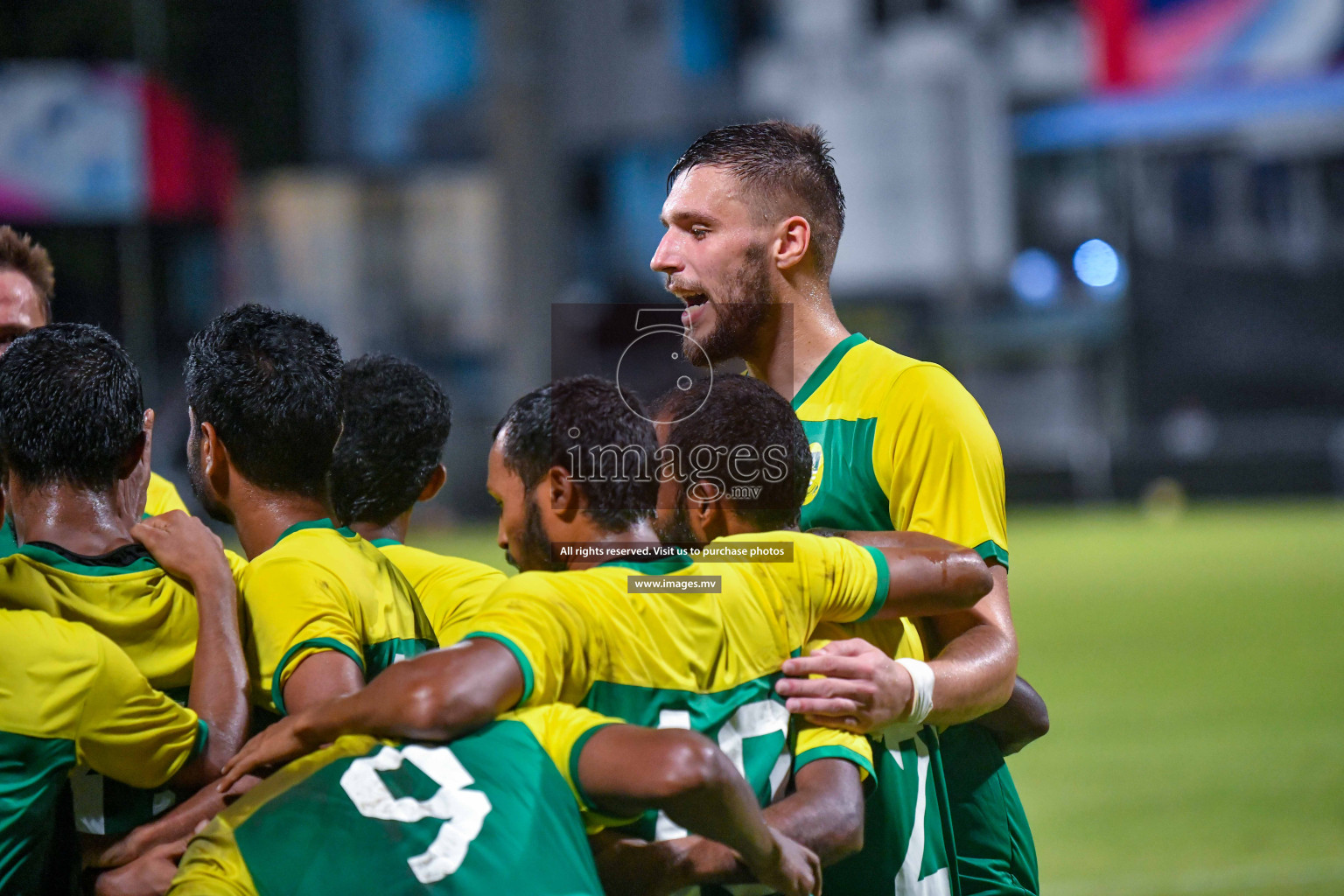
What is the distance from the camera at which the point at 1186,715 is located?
33.7 feet

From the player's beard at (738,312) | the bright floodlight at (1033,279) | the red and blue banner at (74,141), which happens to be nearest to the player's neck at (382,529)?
the player's beard at (738,312)

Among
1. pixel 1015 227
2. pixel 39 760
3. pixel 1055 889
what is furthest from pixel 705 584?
pixel 1015 227

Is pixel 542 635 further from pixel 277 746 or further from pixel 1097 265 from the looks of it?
pixel 1097 265

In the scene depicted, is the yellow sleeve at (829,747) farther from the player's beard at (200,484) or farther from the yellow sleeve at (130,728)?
the player's beard at (200,484)

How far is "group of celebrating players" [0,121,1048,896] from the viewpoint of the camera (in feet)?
6.73

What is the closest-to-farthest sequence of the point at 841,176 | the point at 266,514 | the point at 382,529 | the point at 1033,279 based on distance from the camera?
1. the point at 266,514
2. the point at 382,529
3. the point at 1033,279
4. the point at 841,176

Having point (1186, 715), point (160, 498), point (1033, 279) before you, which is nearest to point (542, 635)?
point (160, 498)

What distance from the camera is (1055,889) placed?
647 cm

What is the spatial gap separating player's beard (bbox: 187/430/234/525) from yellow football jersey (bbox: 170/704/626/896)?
2.24 feet

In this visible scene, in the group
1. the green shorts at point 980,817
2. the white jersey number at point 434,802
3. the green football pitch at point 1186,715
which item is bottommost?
the green football pitch at point 1186,715

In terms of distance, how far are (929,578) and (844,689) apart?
308 mm

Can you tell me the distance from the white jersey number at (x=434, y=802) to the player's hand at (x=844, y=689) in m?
0.60

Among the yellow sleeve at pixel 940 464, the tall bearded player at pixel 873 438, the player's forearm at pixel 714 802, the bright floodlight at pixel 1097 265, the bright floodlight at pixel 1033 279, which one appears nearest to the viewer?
the player's forearm at pixel 714 802

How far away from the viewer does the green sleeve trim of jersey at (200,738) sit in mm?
2281
